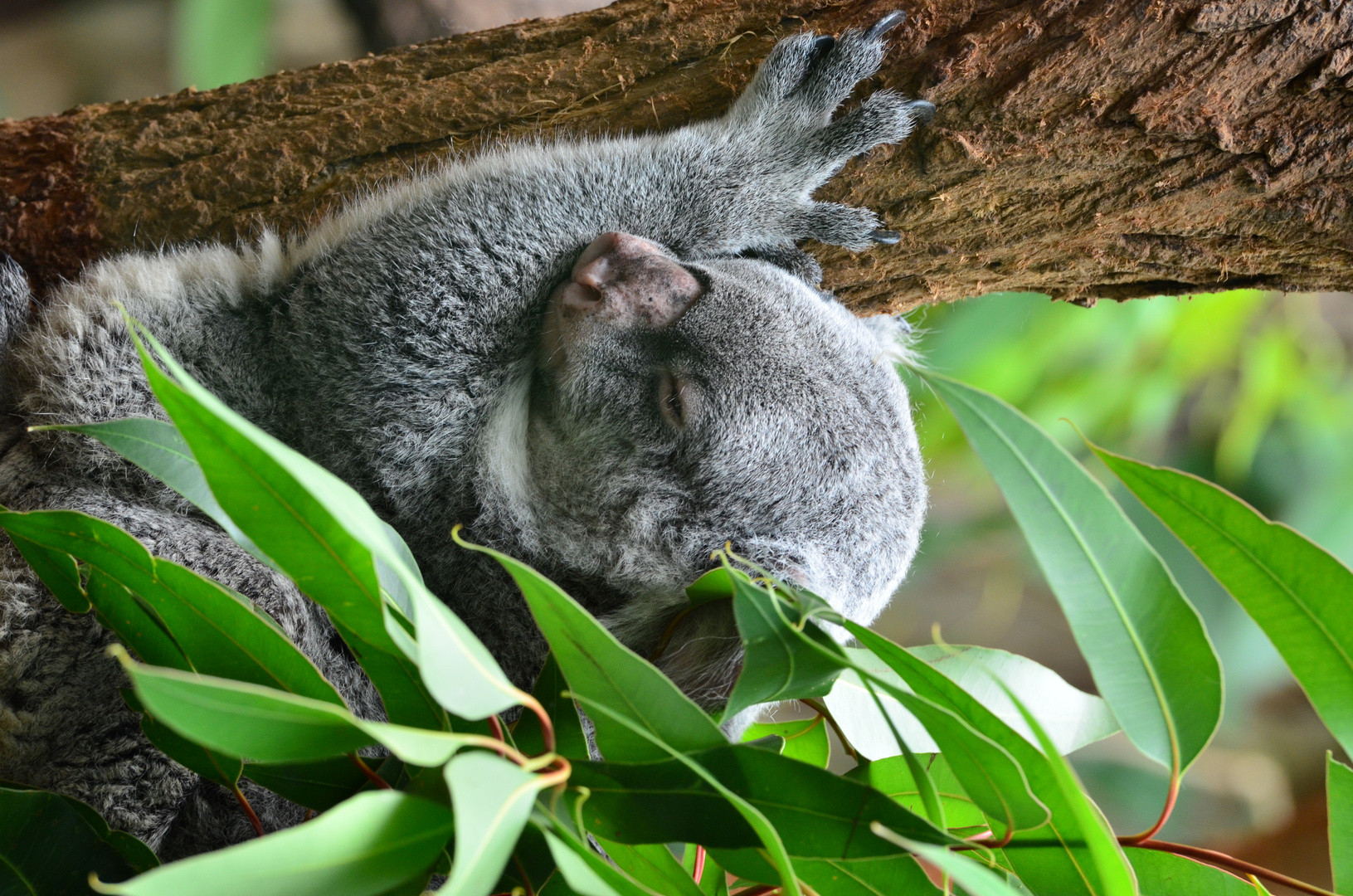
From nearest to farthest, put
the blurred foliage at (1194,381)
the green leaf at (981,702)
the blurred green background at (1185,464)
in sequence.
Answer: the green leaf at (981,702) → the blurred foliage at (1194,381) → the blurred green background at (1185,464)

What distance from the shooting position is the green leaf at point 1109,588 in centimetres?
105

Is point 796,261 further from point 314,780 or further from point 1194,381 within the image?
point 1194,381

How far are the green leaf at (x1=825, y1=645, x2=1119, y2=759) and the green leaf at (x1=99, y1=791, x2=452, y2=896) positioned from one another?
860mm

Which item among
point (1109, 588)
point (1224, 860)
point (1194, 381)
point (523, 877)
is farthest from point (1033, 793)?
point (1194, 381)

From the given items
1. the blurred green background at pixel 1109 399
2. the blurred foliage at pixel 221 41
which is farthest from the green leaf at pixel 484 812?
the blurred foliage at pixel 221 41

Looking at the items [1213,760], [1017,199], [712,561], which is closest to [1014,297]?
[1017,199]

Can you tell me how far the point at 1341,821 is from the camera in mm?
1221

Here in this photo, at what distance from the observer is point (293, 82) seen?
2.09m

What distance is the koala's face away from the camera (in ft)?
5.81

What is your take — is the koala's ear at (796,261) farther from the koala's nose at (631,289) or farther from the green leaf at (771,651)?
the green leaf at (771,651)

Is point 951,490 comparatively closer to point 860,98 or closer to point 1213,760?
point 1213,760

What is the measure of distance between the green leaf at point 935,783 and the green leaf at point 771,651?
1.18ft

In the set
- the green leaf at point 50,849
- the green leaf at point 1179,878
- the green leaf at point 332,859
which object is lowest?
the green leaf at point 50,849

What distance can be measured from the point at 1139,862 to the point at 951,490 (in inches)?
257
